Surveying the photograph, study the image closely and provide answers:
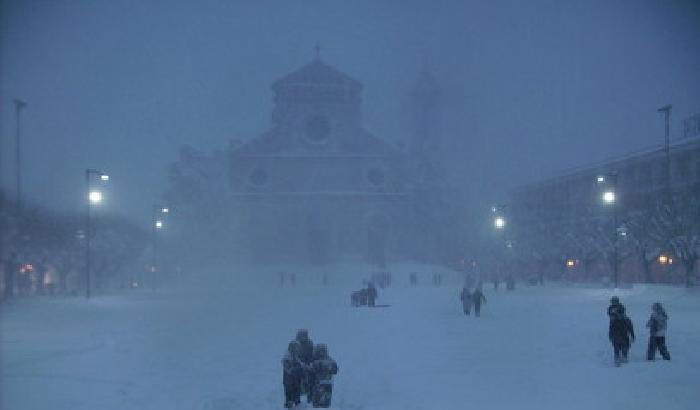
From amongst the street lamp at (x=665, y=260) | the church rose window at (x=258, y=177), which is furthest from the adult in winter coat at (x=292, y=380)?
the church rose window at (x=258, y=177)

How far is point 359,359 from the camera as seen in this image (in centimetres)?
1659

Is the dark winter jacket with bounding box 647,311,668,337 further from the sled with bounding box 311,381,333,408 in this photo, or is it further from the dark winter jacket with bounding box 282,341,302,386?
the dark winter jacket with bounding box 282,341,302,386

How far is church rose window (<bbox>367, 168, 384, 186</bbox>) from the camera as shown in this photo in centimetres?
7831

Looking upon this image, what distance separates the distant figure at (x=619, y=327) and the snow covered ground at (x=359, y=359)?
1.36ft

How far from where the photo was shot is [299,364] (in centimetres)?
1166

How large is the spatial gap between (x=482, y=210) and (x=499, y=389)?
82291 mm

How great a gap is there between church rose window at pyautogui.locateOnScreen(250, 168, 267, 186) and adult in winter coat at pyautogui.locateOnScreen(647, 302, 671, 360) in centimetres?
6399

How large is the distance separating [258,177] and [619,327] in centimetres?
6437

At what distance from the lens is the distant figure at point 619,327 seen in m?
14.6

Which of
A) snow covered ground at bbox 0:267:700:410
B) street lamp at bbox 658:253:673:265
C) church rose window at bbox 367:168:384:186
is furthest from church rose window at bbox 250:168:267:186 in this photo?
snow covered ground at bbox 0:267:700:410

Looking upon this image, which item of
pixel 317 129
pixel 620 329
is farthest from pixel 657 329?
pixel 317 129

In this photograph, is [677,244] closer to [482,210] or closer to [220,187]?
[220,187]

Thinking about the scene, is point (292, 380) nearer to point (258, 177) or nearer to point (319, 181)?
point (258, 177)

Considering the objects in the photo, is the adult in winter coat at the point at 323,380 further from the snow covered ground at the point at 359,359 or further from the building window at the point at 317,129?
the building window at the point at 317,129
